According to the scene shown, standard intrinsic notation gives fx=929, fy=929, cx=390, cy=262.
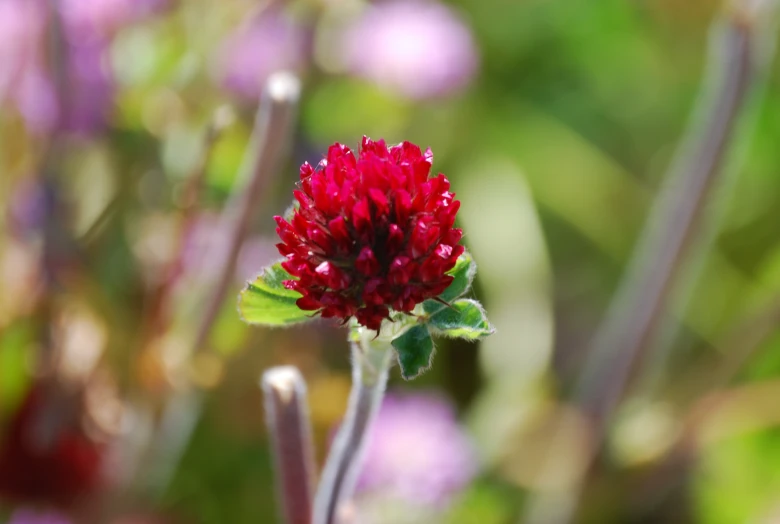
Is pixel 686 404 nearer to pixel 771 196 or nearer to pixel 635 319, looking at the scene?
pixel 635 319

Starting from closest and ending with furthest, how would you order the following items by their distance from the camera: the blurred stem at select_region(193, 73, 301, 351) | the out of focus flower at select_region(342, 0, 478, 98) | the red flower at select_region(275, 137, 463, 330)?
the red flower at select_region(275, 137, 463, 330) < the blurred stem at select_region(193, 73, 301, 351) < the out of focus flower at select_region(342, 0, 478, 98)

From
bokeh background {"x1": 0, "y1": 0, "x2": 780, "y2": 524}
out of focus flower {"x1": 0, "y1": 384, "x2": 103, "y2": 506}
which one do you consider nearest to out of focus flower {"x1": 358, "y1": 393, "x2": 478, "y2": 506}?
bokeh background {"x1": 0, "y1": 0, "x2": 780, "y2": 524}

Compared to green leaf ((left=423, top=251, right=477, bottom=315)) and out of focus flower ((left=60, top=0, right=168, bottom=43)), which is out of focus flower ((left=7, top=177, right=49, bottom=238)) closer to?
out of focus flower ((left=60, top=0, right=168, bottom=43))

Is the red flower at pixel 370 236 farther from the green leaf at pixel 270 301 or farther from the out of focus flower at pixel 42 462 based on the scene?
the out of focus flower at pixel 42 462

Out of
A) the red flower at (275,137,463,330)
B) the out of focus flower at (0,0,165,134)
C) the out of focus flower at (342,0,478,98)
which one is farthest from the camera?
the out of focus flower at (342,0,478,98)

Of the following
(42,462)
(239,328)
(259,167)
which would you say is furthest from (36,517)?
(259,167)

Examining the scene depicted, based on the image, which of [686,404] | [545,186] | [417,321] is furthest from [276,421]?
[545,186]
